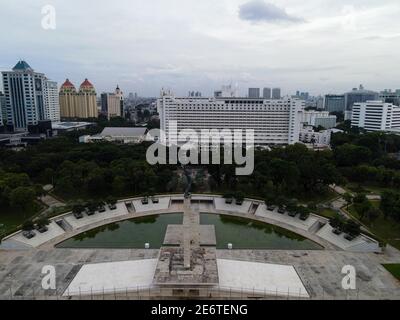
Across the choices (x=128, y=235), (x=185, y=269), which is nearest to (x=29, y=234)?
(x=128, y=235)

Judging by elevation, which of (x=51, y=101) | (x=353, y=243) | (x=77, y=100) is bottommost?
(x=353, y=243)

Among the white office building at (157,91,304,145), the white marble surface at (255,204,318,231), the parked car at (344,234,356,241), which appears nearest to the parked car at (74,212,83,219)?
the white marble surface at (255,204,318,231)

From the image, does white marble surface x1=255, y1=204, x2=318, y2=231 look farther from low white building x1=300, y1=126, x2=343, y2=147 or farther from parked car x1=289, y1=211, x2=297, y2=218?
low white building x1=300, y1=126, x2=343, y2=147

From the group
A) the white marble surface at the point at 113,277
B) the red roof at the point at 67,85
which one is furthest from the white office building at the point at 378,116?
the red roof at the point at 67,85

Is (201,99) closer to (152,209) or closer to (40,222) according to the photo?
(152,209)

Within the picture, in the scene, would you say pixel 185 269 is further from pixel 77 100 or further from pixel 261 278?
pixel 77 100

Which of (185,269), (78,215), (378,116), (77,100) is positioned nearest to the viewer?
(185,269)
